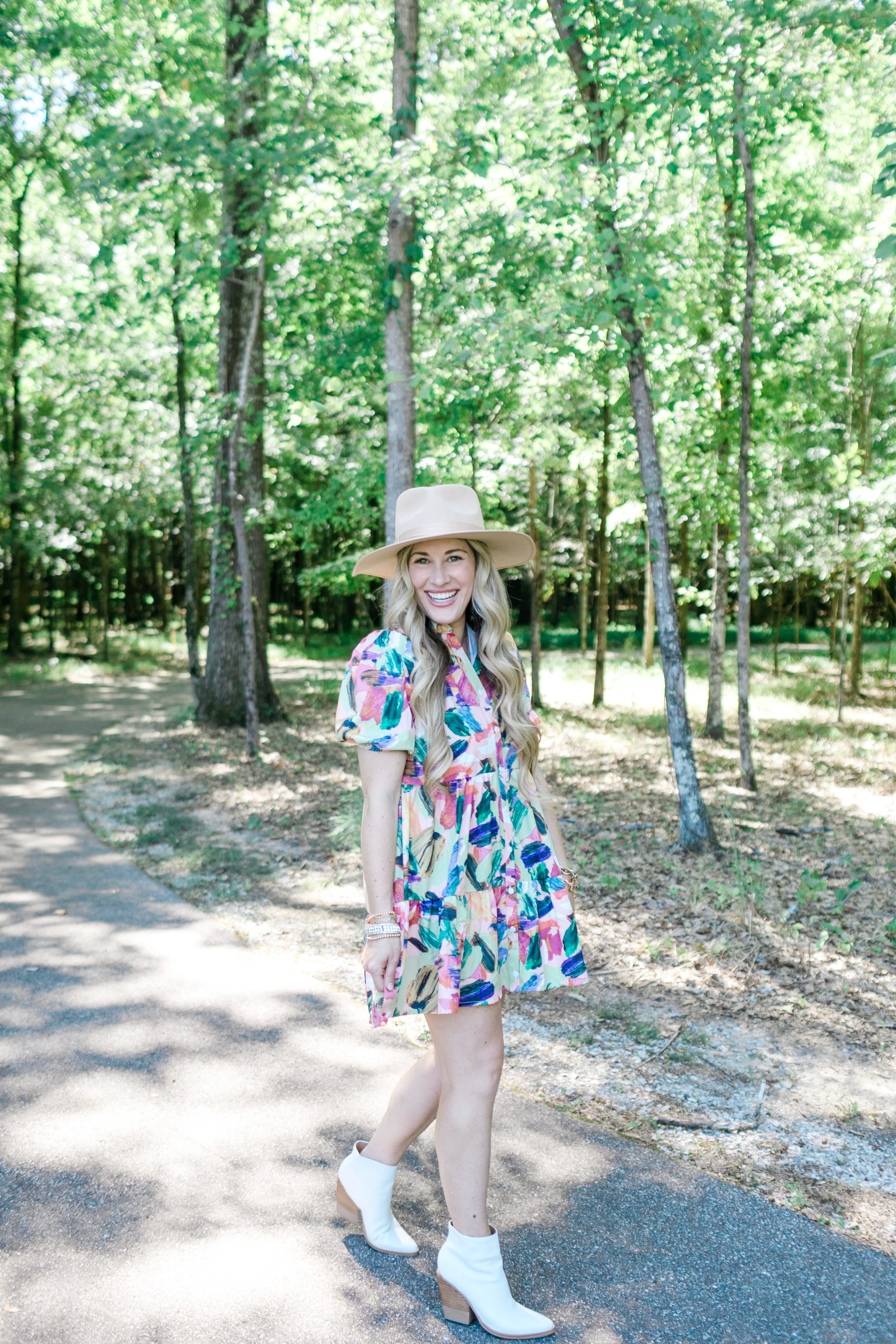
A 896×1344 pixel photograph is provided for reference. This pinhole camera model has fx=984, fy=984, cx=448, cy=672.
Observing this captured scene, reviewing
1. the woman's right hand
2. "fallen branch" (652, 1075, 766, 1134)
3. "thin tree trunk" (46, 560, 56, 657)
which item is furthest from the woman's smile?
"thin tree trunk" (46, 560, 56, 657)

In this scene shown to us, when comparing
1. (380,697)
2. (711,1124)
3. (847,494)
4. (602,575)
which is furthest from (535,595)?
(380,697)

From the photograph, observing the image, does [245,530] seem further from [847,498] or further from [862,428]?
[862,428]

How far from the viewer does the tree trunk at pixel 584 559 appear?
18.6 metres

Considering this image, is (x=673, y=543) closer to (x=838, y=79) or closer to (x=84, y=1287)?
(x=838, y=79)

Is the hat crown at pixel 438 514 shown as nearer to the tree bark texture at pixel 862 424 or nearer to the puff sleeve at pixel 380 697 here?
the puff sleeve at pixel 380 697

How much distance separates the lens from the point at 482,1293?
2453mm

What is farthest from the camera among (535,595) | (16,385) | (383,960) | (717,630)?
(16,385)

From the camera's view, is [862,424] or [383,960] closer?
[383,960]

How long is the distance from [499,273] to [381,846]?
17.8 ft

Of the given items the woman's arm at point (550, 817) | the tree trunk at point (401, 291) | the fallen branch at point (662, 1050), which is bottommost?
the fallen branch at point (662, 1050)

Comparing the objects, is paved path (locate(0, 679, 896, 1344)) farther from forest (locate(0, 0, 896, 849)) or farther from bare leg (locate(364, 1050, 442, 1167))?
forest (locate(0, 0, 896, 849))

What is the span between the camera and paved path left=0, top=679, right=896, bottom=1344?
96.9 inches

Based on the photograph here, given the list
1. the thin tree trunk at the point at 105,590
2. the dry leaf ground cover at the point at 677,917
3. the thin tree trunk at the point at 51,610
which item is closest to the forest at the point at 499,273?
the dry leaf ground cover at the point at 677,917

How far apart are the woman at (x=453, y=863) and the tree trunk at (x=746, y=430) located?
5.77 metres
